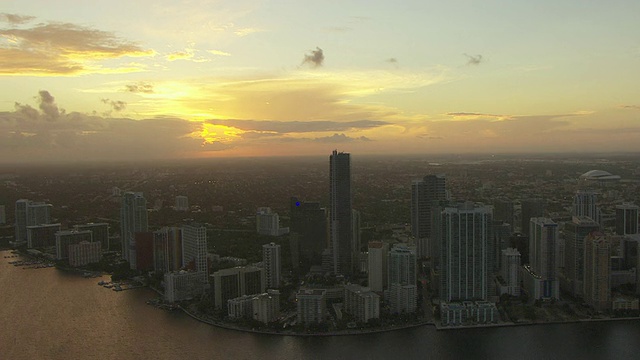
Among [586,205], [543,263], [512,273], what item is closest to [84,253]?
[512,273]

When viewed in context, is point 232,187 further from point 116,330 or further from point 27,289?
point 116,330

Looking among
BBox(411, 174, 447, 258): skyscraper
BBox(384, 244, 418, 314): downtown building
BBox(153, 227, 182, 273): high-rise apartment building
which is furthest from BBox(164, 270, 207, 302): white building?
BBox(411, 174, 447, 258): skyscraper

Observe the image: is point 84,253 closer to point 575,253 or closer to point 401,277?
point 401,277

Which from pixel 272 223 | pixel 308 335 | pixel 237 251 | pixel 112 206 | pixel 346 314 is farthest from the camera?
pixel 112 206

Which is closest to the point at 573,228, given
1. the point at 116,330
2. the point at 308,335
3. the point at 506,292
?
the point at 506,292

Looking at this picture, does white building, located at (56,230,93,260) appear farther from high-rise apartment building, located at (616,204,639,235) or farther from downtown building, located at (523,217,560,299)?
high-rise apartment building, located at (616,204,639,235)
